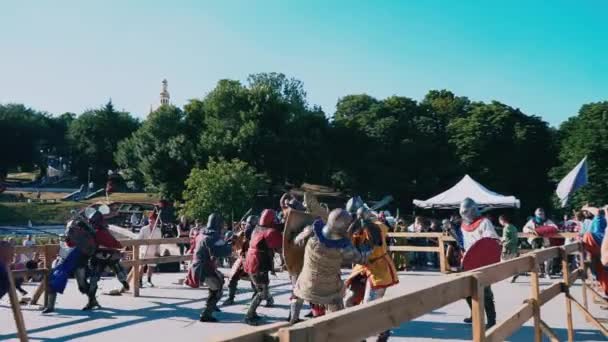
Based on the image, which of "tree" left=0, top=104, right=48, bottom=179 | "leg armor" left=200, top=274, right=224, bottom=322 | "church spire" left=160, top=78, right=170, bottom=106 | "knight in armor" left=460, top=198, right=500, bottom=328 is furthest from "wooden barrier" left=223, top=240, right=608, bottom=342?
"church spire" left=160, top=78, right=170, bottom=106

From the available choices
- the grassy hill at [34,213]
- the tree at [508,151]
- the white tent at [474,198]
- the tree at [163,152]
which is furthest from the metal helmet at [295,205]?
the grassy hill at [34,213]

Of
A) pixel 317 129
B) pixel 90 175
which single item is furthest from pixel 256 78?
pixel 90 175

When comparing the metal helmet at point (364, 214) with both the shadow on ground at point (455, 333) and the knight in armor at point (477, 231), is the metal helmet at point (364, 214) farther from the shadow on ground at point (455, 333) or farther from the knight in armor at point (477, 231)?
the shadow on ground at point (455, 333)

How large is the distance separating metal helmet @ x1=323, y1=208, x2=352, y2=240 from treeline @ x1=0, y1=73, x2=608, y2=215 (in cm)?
3574

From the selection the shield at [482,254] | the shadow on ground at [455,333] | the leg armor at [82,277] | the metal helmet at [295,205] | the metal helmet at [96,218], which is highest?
the metal helmet at [295,205]

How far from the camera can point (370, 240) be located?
793cm

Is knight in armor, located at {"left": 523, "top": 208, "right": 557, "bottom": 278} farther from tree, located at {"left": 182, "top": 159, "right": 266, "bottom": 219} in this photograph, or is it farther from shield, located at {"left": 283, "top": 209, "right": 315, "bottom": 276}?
tree, located at {"left": 182, "top": 159, "right": 266, "bottom": 219}

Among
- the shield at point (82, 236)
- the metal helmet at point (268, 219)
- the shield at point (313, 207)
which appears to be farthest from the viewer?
the shield at point (82, 236)

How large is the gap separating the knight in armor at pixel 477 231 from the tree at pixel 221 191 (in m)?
27.1

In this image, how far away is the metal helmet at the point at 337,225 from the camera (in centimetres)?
657

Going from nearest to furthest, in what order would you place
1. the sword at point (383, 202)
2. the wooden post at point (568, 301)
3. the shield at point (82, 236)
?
the wooden post at point (568, 301) < the shield at point (82, 236) < the sword at point (383, 202)

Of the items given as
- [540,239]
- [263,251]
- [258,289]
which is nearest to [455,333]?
[258,289]

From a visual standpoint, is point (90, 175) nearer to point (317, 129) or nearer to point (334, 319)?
point (317, 129)

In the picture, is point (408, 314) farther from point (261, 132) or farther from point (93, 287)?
point (261, 132)
